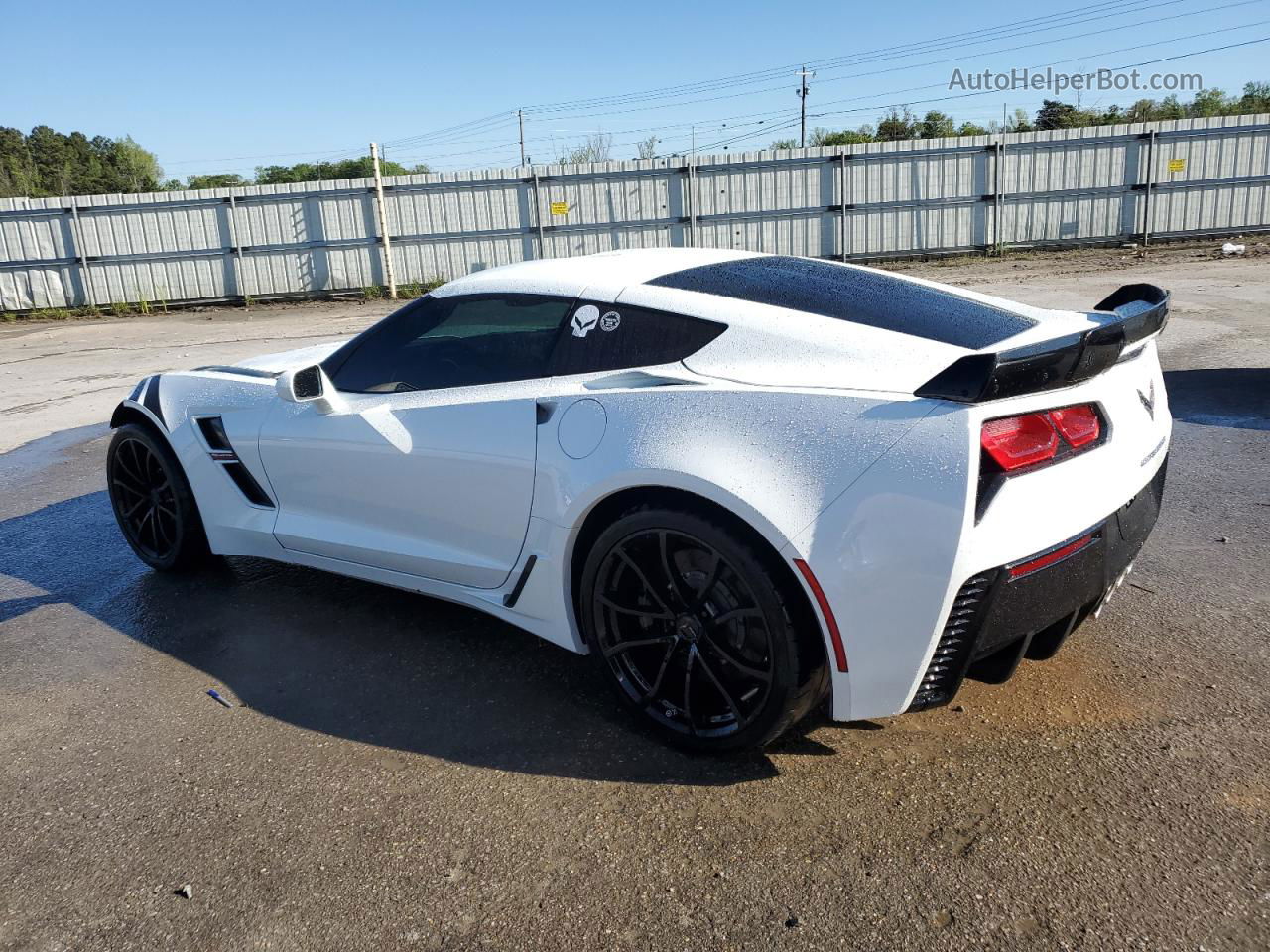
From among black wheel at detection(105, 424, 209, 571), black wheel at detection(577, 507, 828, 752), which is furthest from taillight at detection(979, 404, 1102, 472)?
black wheel at detection(105, 424, 209, 571)

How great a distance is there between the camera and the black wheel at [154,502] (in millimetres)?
4742

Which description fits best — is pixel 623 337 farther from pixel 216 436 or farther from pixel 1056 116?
pixel 1056 116

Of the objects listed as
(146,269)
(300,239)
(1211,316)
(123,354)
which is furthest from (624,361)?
(146,269)

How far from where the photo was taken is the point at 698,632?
2963 mm

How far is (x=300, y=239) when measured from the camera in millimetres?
22094

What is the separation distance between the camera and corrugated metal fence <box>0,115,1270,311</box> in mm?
21859

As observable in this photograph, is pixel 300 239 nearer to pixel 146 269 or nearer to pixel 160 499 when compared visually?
pixel 146 269

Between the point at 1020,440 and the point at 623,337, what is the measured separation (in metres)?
1.25

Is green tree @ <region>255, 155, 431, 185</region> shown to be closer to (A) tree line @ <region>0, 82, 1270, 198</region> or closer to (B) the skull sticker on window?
(A) tree line @ <region>0, 82, 1270, 198</region>

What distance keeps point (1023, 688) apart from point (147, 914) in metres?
2.64

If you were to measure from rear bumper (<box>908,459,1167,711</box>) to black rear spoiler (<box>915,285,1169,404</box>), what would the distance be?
0.41 meters

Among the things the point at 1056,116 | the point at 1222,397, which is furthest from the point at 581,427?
the point at 1056,116

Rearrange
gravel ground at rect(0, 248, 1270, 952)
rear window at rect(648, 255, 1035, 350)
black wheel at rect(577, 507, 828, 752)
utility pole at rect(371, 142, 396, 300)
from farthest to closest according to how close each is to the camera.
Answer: utility pole at rect(371, 142, 396, 300), rear window at rect(648, 255, 1035, 350), black wheel at rect(577, 507, 828, 752), gravel ground at rect(0, 248, 1270, 952)

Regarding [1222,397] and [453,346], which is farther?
[1222,397]
